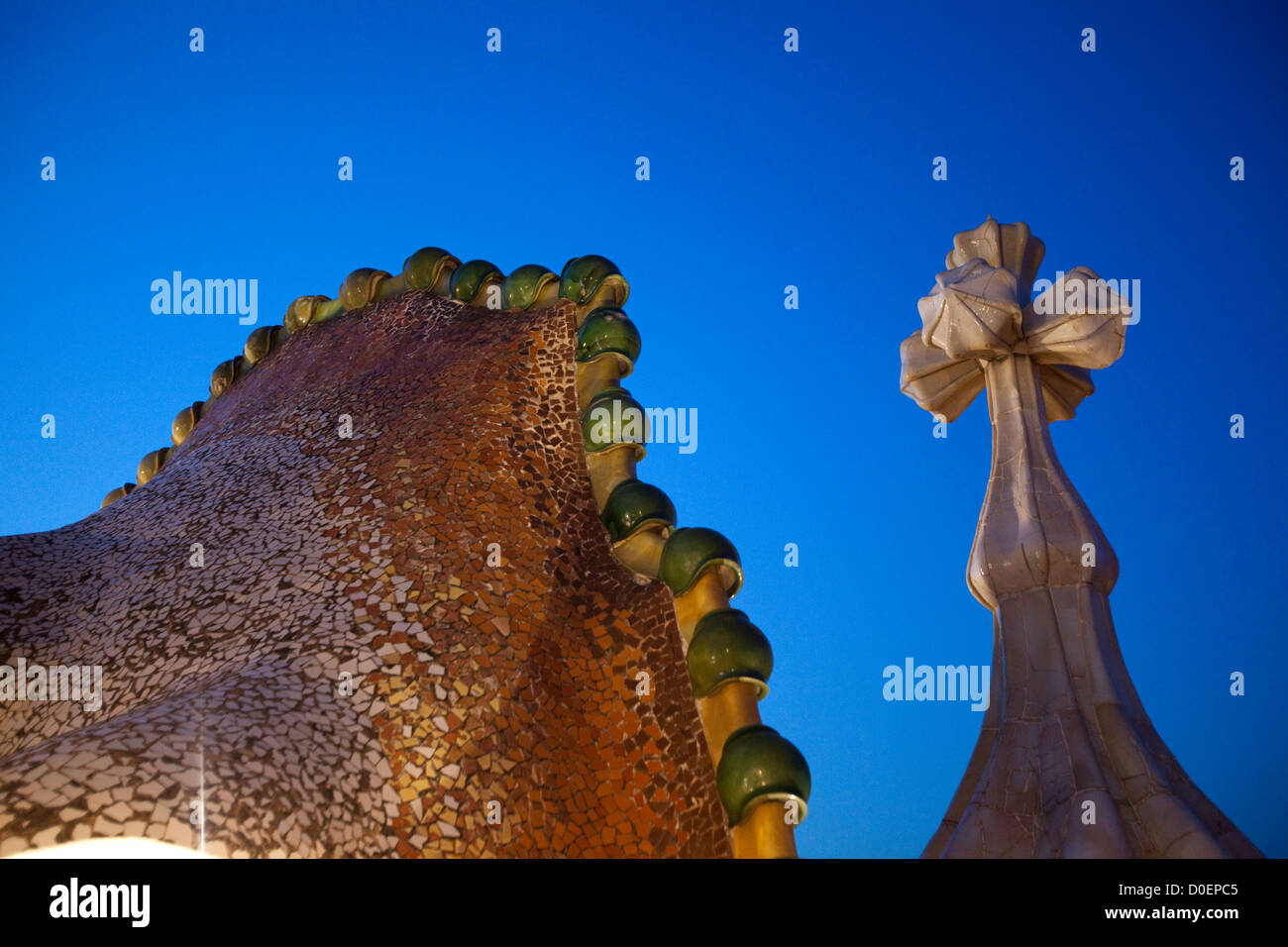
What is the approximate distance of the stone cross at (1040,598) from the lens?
4367 mm

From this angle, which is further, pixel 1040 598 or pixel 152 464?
pixel 152 464

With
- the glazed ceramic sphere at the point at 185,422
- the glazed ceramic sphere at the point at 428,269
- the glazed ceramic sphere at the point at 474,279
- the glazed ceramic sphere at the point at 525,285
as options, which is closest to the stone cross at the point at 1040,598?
the glazed ceramic sphere at the point at 525,285

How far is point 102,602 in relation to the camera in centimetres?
446

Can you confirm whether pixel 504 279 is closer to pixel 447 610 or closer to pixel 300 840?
pixel 447 610

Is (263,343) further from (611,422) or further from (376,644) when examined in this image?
(376,644)

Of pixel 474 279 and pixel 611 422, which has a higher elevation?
pixel 474 279

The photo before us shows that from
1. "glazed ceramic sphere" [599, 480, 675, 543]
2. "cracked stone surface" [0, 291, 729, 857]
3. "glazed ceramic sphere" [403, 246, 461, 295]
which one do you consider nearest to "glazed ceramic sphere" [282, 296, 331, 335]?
"glazed ceramic sphere" [403, 246, 461, 295]

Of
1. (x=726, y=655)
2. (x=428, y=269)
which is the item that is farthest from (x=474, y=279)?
(x=726, y=655)

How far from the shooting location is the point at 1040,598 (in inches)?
196

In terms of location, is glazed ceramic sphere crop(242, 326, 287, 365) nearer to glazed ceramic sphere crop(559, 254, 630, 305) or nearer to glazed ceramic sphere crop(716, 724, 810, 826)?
glazed ceramic sphere crop(559, 254, 630, 305)

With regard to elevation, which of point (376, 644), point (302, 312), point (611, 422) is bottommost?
point (376, 644)

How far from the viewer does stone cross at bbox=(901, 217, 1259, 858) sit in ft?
14.3
